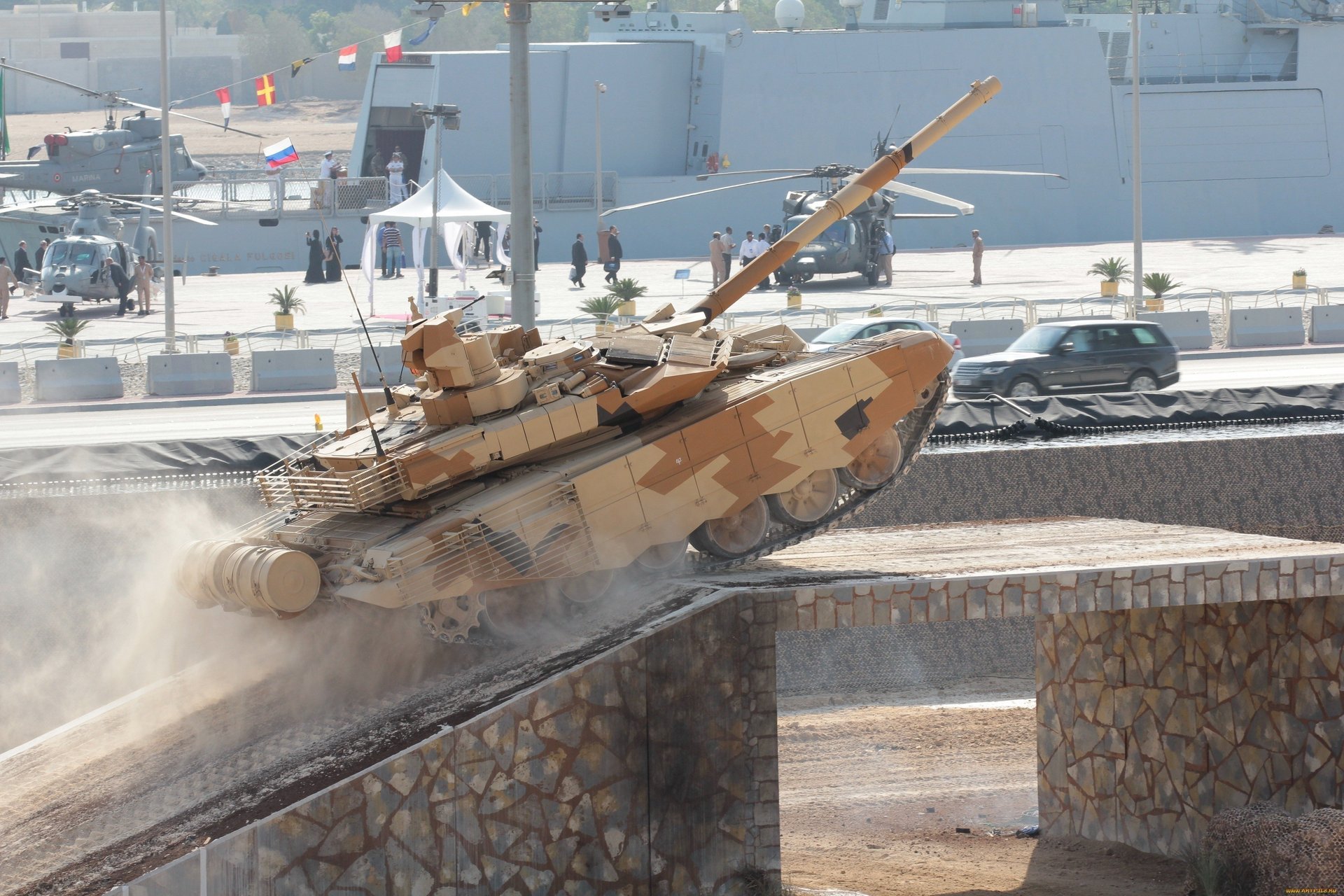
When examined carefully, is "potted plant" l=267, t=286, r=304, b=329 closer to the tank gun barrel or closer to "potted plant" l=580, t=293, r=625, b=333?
"potted plant" l=580, t=293, r=625, b=333

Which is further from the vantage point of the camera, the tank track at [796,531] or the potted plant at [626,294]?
the potted plant at [626,294]

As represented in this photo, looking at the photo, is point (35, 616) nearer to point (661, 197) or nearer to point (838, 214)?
point (838, 214)

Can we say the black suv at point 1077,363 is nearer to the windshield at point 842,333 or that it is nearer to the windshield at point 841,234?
the windshield at point 842,333

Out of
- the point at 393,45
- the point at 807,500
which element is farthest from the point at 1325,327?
the point at 393,45

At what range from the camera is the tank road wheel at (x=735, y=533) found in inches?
539

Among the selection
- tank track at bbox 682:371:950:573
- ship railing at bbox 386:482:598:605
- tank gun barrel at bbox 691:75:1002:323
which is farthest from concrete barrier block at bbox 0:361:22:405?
ship railing at bbox 386:482:598:605

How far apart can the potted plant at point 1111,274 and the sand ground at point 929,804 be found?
23196 mm

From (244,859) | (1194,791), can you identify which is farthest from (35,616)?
(1194,791)

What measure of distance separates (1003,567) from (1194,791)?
8.91 ft

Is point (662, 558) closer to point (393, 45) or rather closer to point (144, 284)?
point (144, 284)

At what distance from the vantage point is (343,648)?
41.8 feet

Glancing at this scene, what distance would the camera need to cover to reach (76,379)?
1180 inches

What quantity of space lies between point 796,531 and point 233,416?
16.1 meters

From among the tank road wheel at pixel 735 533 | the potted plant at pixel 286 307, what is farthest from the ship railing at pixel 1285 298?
the tank road wheel at pixel 735 533
